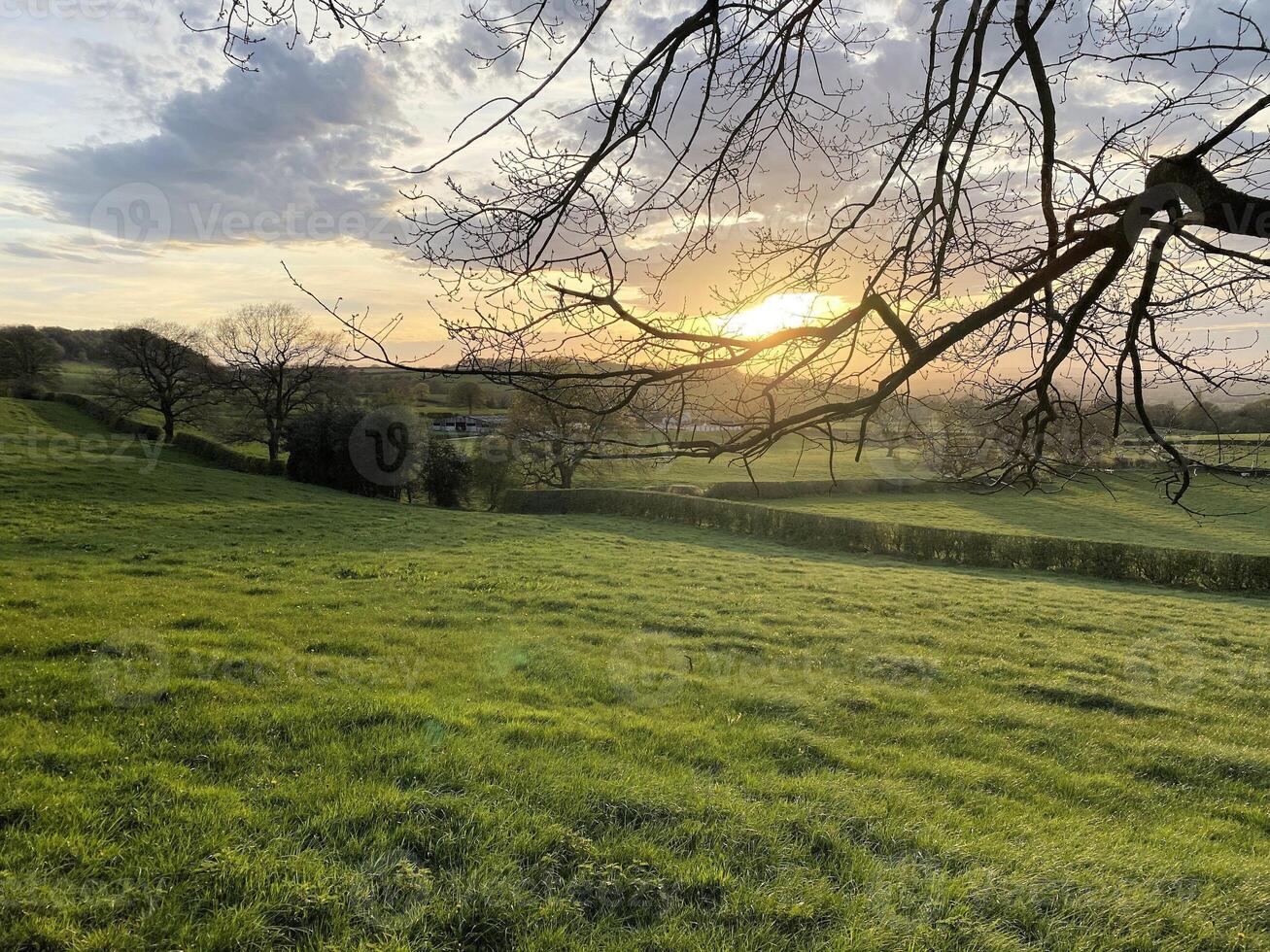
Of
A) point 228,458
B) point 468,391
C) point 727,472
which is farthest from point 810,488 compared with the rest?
point 468,391

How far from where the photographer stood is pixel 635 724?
5.79 m

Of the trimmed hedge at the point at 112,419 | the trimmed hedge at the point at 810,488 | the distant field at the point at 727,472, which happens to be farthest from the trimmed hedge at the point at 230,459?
the trimmed hedge at the point at 810,488

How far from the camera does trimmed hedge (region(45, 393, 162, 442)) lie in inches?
1511

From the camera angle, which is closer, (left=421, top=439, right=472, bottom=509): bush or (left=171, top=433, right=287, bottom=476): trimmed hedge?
(left=421, top=439, right=472, bottom=509): bush

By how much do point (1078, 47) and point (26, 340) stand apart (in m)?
56.5

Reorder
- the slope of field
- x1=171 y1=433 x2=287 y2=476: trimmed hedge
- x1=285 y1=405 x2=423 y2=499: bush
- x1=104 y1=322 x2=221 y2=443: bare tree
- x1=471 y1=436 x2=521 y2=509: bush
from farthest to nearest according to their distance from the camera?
x1=104 y1=322 x2=221 y2=443: bare tree → x1=171 y1=433 x2=287 y2=476: trimmed hedge → x1=471 y1=436 x2=521 y2=509: bush → x1=285 y1=405 x2=423 y2=499: bush → the slope of field

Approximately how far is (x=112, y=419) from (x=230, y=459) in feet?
30.9

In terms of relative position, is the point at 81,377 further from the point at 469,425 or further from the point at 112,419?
the point at 469,425

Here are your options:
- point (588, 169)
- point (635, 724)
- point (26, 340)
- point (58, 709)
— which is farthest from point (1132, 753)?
point (26, 340)

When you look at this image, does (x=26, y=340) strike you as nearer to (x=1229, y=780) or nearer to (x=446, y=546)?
(x=446, y=546)

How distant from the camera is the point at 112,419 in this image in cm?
3856

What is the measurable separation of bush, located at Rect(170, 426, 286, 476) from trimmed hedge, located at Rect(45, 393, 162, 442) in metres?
2.75

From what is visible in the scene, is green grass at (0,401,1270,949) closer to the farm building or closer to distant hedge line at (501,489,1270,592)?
distant hedge line at (501,489,1270,592)

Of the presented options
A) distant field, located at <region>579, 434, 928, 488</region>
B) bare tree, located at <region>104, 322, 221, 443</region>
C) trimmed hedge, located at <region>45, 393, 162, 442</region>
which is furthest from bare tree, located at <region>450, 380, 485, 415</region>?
trimmed hedge, located at <region>45, 393, 162, 442</region>
